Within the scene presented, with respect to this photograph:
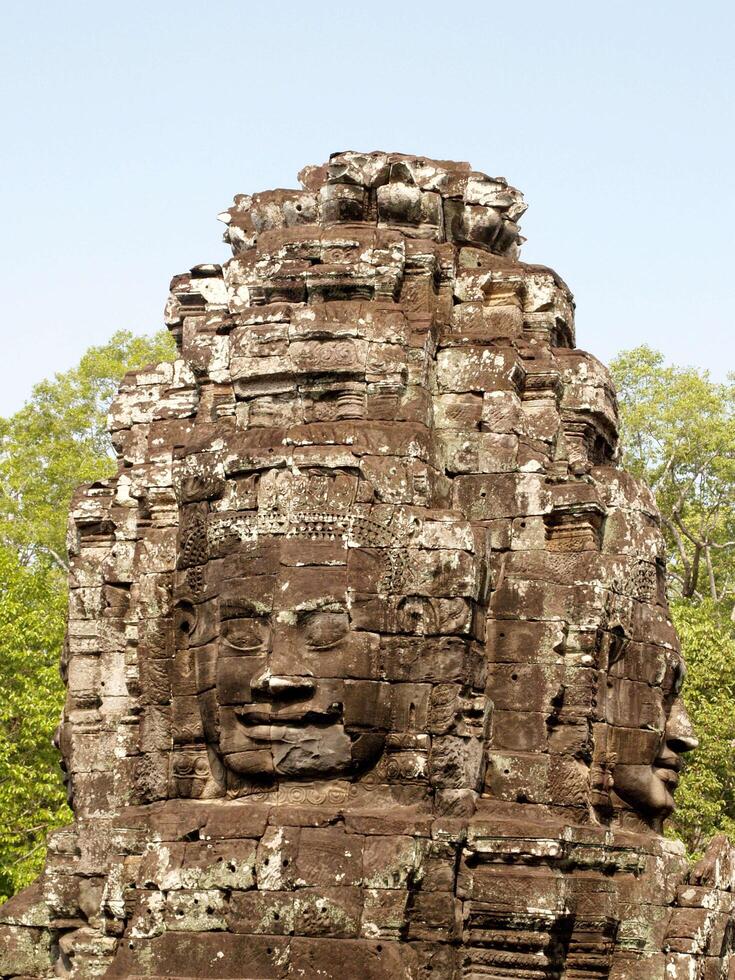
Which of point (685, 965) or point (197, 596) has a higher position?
point (197, 596)

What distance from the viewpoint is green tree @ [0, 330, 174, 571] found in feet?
117

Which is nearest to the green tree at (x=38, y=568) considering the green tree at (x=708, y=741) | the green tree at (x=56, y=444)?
the green tree at (x=56, y=444)

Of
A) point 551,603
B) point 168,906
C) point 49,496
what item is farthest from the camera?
point 49,496

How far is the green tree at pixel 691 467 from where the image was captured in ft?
116

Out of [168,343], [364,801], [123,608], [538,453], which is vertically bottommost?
[364,801]

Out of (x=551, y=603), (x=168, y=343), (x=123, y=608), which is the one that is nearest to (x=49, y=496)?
(x=168, y=343)

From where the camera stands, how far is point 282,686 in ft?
47.8

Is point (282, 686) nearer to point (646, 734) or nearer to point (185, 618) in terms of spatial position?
point (185, 618)

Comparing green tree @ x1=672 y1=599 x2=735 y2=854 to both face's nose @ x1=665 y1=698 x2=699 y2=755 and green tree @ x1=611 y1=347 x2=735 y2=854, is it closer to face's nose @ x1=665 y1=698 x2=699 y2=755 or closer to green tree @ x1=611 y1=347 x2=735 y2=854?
green tree @ x1=611 y1=347 x2=735 y2=854

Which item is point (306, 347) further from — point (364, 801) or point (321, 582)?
point (364, 801)

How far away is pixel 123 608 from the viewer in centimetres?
1684

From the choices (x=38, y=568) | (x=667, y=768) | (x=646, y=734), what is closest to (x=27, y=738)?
(x=38, y=568)


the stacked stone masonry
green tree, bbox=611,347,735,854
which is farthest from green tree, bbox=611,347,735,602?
the stacked stone masonry

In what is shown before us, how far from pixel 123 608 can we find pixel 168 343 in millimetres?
20713
